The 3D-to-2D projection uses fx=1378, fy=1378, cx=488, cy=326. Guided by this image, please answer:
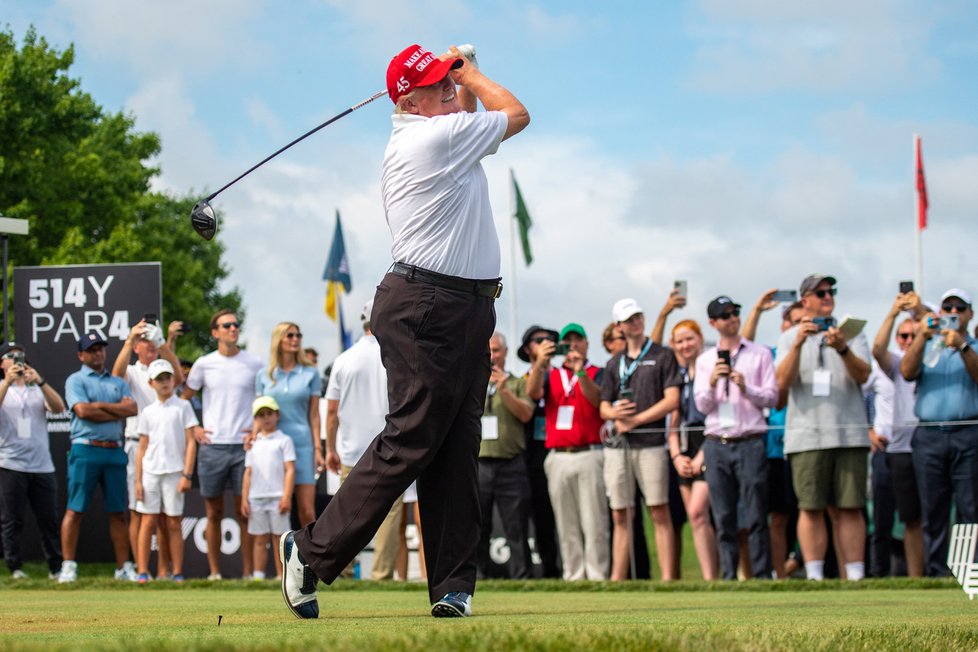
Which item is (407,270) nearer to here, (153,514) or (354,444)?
(354,444)

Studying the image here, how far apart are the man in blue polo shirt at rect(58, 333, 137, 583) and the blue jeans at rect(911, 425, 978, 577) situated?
22.4 ft

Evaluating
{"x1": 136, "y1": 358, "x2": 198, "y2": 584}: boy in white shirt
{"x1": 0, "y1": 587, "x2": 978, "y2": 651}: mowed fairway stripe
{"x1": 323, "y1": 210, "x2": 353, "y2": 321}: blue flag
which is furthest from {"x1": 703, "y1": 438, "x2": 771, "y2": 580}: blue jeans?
{"x1": 323, "y1": 210, "x2": 353, "y2": 321}: blue flag

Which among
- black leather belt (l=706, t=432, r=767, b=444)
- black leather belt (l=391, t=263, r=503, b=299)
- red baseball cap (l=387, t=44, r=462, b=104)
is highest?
red baseball cap (l=387, t=44, r=462, b=104)

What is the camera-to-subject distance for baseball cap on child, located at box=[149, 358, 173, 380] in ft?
41.6

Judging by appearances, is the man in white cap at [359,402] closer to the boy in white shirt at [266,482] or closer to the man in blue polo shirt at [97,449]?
the boy in white shirt at [266,482]

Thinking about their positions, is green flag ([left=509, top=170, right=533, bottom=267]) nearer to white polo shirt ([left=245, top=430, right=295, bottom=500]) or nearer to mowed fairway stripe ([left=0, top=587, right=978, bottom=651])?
white polo shirt ([left=245, top=430, right=295, bottom=500])

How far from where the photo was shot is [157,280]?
14.6 meters

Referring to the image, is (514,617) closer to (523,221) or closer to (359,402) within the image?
(359,402)

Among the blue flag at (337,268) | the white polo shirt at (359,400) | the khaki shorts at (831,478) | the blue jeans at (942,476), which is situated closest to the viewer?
the blue jeans at (942,476)

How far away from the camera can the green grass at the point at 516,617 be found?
12.6ft

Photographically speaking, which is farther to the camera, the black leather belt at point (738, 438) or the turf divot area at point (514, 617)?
the black leather belt at point (738, 438)

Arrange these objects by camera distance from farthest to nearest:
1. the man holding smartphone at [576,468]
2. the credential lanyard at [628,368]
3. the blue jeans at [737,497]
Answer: the man holding smartphone at [576,468]
the credential lanyard at [628,368]
the blue jeans at [737,497]

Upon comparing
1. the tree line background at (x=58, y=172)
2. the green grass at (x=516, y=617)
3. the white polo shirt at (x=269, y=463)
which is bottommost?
the green grass at (x=516, y=617)

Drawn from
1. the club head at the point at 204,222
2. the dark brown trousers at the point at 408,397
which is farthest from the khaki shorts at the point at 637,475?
the dark brown trousers at the point at 408,397
